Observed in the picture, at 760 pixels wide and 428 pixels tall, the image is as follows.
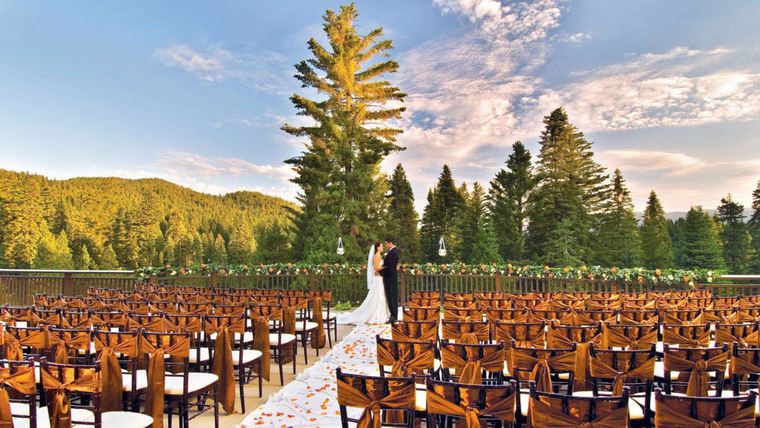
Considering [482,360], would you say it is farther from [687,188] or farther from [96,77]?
[96,77]

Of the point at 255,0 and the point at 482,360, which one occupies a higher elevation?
the point at 255,0

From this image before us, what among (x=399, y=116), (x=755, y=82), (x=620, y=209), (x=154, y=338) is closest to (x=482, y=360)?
(x=154, y=338)

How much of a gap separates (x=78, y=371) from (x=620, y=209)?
141 feet

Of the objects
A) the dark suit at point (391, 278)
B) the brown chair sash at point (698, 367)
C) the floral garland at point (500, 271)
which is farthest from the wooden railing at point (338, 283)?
the brown chair sash at point (698, 367)

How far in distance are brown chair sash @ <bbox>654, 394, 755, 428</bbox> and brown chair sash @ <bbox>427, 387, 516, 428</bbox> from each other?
0.77 meters

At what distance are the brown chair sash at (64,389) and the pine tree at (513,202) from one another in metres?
34.2

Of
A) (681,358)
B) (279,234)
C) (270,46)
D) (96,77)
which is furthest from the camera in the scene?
(96,77)

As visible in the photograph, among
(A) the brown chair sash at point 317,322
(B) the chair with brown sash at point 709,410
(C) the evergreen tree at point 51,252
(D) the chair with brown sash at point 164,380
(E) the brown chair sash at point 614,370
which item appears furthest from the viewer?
(C) the evergreen tree at point 51,252

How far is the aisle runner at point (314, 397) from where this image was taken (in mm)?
4422

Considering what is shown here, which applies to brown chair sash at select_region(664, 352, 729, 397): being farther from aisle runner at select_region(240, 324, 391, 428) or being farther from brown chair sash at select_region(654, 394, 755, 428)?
aisle runner at select_region(240, 324, 391, 428)

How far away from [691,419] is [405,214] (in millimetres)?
37609

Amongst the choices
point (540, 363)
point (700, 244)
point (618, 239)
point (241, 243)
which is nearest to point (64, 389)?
point (540, 363)

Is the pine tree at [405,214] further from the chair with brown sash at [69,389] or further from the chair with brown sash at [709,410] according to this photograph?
the chair with brown sash at [709,410]

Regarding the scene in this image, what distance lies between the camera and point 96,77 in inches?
1629
